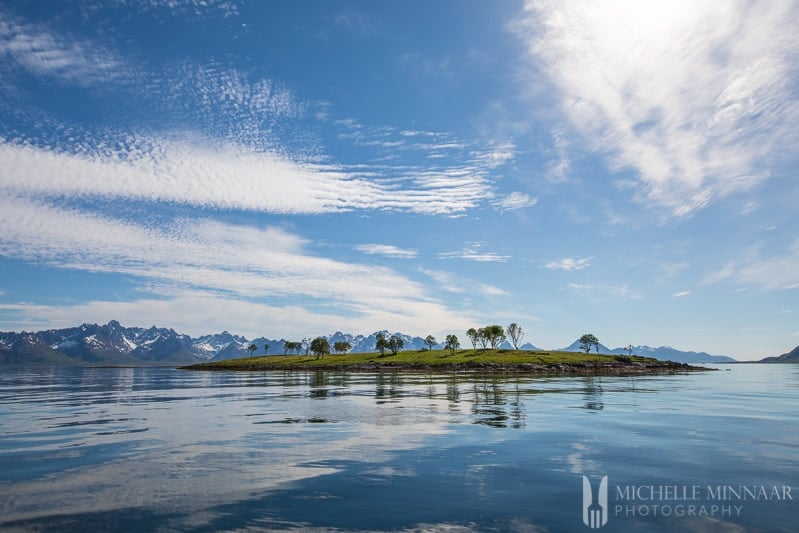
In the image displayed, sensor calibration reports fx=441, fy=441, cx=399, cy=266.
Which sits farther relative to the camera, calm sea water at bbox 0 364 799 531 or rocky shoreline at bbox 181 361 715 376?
rocky shoreline at bbox 181 361 715 376

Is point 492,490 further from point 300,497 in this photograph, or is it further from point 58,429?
point 58,429

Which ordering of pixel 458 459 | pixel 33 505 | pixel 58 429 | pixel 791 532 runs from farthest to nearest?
pixel 58 429 → pixel 458 459 → pixel 33 505 → pixel 791 532

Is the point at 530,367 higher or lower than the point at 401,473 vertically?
lower

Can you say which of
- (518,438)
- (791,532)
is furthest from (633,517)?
(518,438)

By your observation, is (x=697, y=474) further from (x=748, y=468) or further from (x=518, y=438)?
(x=518, y=438)

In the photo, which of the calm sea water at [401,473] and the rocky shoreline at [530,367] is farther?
the rocky shoreline at [530,367]

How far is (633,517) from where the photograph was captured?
13031 millimetres

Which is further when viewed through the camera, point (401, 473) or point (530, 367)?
point (530, 367)

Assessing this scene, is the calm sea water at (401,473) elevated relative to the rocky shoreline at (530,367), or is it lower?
elevated

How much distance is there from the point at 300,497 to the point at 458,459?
7982 millimetres

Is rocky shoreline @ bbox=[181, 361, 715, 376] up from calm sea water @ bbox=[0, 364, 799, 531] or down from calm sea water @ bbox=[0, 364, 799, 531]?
down

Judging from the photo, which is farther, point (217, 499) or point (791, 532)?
point (217, 499)

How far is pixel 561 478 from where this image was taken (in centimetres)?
1684

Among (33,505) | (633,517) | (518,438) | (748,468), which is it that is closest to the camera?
(633,517)
